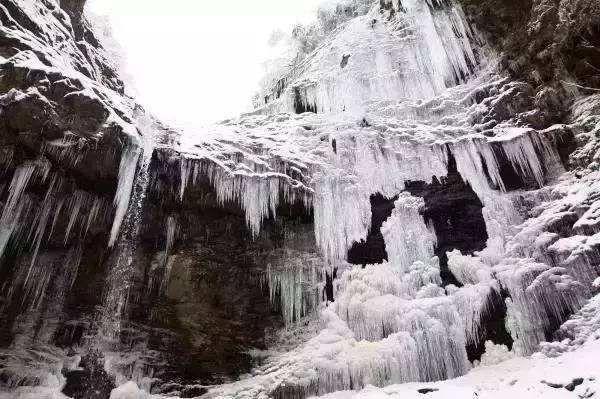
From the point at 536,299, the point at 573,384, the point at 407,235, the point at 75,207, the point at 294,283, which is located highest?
the point at 75,207

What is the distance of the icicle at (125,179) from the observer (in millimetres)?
11742

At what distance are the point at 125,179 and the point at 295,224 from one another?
4.82m

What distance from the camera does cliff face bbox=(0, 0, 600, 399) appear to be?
11148 millimetres

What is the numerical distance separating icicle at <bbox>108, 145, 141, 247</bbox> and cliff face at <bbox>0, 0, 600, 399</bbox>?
50mm

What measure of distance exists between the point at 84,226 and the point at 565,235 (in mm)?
11960

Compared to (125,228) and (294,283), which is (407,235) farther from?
(125,228)

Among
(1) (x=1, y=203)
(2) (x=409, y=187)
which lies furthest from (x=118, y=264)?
(2) (x=409, y=187)

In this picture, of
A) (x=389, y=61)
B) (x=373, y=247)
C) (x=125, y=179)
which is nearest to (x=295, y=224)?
(x=373, y=247)

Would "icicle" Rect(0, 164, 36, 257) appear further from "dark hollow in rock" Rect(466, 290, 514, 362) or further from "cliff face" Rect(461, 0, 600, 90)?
"cliff face" Rect(461, 0, 600, 90)

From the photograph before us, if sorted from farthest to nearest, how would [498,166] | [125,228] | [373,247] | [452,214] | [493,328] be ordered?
1. [373,247]
2. [452,214]
3. [498,166]
4. [125,228]
5. [493,328]

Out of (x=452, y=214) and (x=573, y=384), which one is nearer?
(x=573, y=384)

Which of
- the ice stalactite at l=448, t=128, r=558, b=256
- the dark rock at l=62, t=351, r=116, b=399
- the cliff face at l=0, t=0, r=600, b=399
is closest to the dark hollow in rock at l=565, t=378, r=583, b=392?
the cliff face at l=0, t=0, r=600, b=399

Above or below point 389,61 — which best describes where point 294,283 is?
below

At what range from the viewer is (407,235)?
1354 cm
